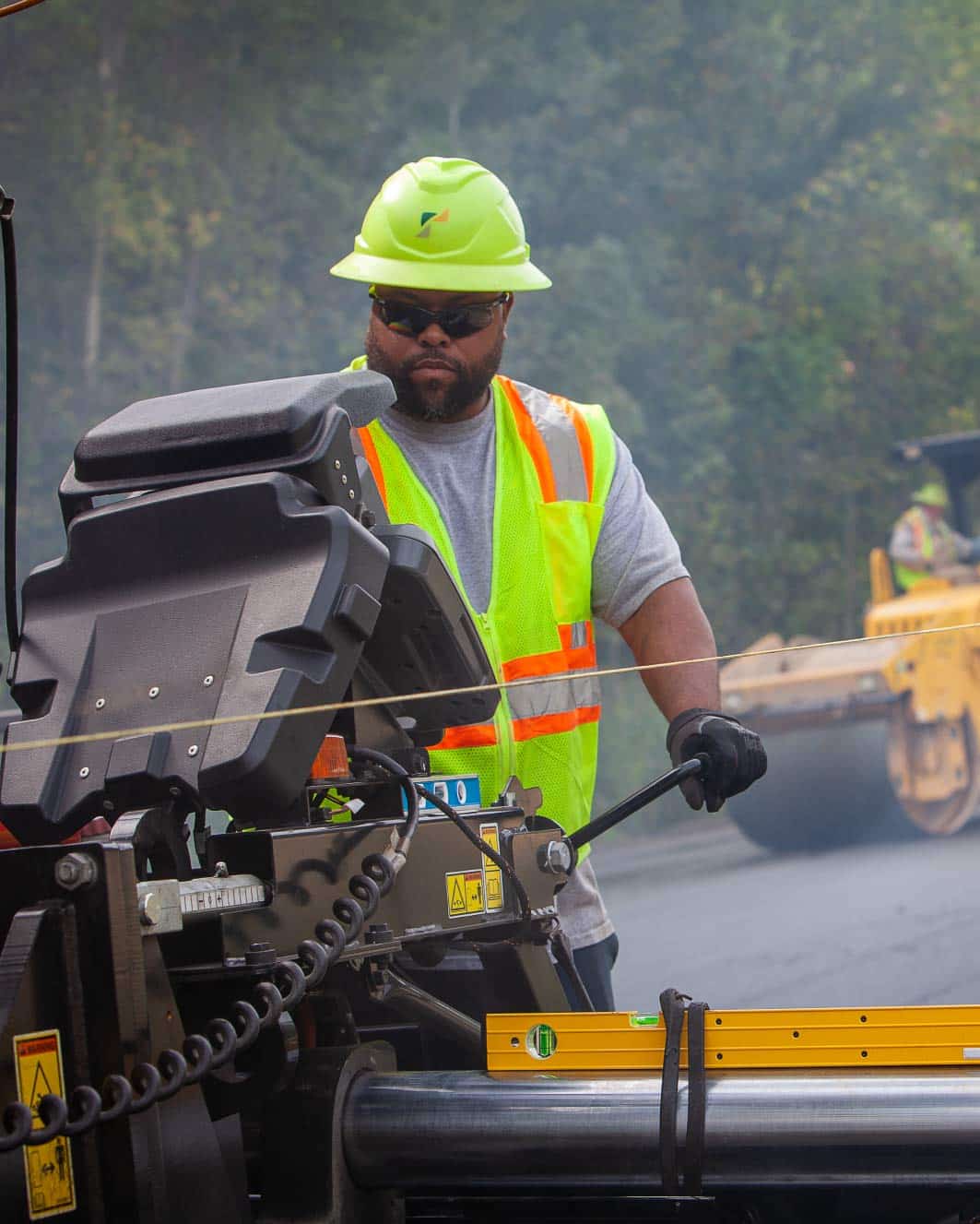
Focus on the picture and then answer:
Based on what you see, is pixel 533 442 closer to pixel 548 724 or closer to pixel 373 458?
pixel 373 458

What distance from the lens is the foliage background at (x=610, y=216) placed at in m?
18.5

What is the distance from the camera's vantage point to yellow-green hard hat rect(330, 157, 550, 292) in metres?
3.36

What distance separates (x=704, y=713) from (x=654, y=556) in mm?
418

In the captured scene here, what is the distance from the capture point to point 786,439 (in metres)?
21.2

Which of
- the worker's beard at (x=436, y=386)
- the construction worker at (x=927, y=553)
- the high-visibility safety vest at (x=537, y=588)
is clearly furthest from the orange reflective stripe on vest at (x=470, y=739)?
the construction worker at (x=927, y=553)

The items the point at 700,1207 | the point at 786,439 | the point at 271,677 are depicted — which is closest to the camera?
the point at 271,677

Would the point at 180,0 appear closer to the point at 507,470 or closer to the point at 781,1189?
the point at 507,470

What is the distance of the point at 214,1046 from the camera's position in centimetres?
211

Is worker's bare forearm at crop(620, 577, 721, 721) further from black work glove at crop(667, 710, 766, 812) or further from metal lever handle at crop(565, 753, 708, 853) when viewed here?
metal lever handle at crop(565, 753, 708, 853)

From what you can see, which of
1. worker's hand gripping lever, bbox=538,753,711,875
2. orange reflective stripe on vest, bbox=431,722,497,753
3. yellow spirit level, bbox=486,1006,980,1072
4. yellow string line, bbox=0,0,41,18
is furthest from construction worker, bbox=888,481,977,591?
yellow string line, bbox=0,0,41,18

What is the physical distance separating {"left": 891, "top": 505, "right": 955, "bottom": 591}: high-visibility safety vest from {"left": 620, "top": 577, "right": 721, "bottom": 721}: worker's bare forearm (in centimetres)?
1086

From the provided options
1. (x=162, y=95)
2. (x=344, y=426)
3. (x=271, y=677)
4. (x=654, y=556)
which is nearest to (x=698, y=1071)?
(x=271, y=677)

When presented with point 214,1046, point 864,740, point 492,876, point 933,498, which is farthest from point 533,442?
point 933,498

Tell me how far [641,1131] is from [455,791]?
2.18 ft
